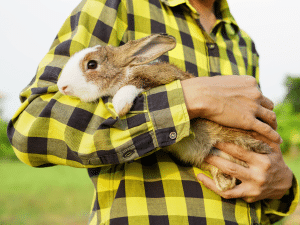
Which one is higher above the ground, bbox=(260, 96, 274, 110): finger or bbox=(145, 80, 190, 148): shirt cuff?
bbox=(145, 80, 190, 148): shirt cuff

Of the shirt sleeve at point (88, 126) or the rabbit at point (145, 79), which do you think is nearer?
the shirt sleeve at point (88, 126)

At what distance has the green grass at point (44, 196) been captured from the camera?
12.5 feet

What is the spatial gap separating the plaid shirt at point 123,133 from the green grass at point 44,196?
121 inches

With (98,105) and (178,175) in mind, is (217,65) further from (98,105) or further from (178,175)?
(98,105)

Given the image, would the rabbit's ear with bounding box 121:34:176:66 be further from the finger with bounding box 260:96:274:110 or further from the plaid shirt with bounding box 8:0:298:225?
the finger with bounding box 260:96:274:110

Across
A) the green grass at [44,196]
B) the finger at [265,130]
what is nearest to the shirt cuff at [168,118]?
the finger at [265,130]

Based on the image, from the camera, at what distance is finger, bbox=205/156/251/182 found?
1254 millimetres

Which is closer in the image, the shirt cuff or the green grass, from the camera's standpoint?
the shirt cuff

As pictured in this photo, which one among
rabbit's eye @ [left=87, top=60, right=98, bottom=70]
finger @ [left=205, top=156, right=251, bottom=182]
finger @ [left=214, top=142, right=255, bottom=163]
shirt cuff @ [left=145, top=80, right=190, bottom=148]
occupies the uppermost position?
rabbit's eye @ [left=87, top=60, right=98, bottom=70]

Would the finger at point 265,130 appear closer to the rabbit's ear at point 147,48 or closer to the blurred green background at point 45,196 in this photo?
the rabbit's ear at point 147,48

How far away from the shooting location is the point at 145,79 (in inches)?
51.8

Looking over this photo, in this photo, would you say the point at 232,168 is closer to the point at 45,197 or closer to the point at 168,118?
the point at 168,118

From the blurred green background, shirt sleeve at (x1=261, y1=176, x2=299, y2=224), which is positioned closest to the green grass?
the blurred green background

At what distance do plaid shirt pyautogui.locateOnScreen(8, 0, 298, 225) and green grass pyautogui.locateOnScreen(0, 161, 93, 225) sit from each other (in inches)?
121
